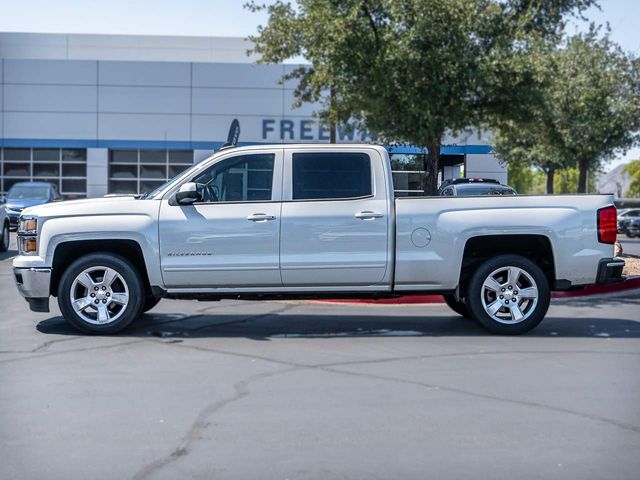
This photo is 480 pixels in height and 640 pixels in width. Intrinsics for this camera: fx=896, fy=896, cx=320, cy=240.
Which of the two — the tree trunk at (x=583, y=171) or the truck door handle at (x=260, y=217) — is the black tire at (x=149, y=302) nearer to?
the truck door handle at (x=260, y=217)

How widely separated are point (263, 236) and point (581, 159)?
27.9 meters

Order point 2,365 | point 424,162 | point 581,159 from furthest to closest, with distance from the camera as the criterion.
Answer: point 581,159, point 424,162, point 2,365

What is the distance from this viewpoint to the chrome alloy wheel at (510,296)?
9.59m

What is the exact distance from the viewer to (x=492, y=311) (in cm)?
959

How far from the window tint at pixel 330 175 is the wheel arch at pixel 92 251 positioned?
6.02 feet

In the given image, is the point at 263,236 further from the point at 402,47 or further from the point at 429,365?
the point at 402,47

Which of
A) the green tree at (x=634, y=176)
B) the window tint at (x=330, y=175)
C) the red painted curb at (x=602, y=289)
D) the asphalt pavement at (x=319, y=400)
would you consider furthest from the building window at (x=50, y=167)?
the green tree at (x=634, y=176)

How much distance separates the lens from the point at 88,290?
950cm

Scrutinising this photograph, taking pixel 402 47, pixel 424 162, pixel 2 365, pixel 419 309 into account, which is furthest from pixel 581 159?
pixel 2 365

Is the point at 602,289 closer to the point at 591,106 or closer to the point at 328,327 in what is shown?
the point at 328,327

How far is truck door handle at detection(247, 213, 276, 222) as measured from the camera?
9.38 m

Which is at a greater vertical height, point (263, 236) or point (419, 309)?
point (263, 236)

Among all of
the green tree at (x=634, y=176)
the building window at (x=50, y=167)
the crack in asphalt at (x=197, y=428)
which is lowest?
the crack in asphalt at (x=197, y=428)

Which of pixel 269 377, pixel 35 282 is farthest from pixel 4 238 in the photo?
pixel 269 377
